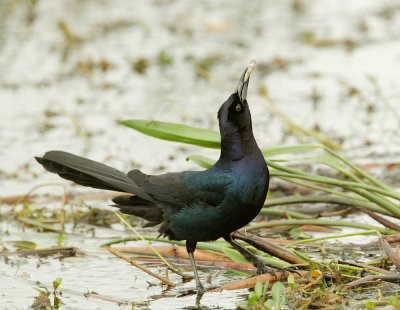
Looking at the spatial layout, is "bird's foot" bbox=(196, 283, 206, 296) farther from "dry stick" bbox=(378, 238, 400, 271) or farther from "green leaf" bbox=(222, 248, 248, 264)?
"dry stick" bbox=(378, 238, 400, 271)

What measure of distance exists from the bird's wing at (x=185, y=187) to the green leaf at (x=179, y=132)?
0.39 meters

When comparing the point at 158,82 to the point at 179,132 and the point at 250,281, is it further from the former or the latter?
the point at 250,281

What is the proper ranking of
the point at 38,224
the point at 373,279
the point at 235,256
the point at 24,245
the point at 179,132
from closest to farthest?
the point at 373,279, the point at 235,256, the point at 179,132, the point at 24,245, the point at 38,224

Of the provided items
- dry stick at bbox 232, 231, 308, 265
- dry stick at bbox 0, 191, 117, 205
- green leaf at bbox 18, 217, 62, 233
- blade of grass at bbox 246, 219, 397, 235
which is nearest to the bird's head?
dry stick at bbox 232, 231, 308, 265

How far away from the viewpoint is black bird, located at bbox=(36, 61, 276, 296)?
3873 mm

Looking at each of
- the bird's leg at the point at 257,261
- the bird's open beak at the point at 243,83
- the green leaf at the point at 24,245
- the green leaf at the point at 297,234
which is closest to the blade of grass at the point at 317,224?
the green leaf at the point at 297,234

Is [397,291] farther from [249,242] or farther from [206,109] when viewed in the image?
[206,109]

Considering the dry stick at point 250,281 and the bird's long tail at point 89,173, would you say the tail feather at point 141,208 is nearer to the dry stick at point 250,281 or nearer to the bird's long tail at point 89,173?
the bird's long tail at point 89,173

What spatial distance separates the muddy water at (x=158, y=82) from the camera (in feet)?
17.0

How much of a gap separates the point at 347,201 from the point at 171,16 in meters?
7.44

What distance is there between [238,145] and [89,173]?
69cm

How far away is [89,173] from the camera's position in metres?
4.24

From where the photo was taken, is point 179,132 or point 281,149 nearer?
point 281,149

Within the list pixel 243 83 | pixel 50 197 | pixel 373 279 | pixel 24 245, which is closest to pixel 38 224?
pixel 24 245
